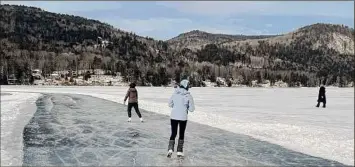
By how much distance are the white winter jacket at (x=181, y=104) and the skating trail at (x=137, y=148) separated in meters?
1.04

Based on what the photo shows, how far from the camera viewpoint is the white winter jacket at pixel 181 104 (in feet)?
36.9

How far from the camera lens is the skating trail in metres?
11.1

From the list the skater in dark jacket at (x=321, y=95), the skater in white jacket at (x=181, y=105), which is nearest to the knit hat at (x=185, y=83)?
the skater in white jacket at (x=181, y=105)

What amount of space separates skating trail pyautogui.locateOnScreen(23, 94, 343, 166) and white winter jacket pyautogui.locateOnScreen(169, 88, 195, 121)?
1042mm

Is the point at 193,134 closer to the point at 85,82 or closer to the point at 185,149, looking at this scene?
the point at 185,149

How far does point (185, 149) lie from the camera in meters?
13.0

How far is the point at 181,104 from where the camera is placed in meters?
11.3

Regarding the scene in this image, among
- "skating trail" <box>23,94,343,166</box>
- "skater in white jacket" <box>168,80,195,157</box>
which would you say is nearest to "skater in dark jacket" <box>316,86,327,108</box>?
"skating trail" <box>23,94,343,166</box>

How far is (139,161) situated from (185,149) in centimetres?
228

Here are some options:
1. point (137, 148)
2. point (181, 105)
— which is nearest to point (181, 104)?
point (181, 105)

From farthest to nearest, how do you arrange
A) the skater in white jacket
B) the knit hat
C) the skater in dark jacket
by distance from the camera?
the skater in dark jacket
the knit hat
the skater in white jacket

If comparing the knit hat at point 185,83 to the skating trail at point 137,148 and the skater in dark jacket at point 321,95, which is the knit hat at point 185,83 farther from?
the skater in dark jacket at point 321,95

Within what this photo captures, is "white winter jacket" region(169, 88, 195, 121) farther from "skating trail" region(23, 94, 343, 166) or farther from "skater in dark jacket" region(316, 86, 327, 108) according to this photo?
"skater in dark jacket" region(316, 86, 327, 108)

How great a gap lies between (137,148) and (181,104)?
2.54m
